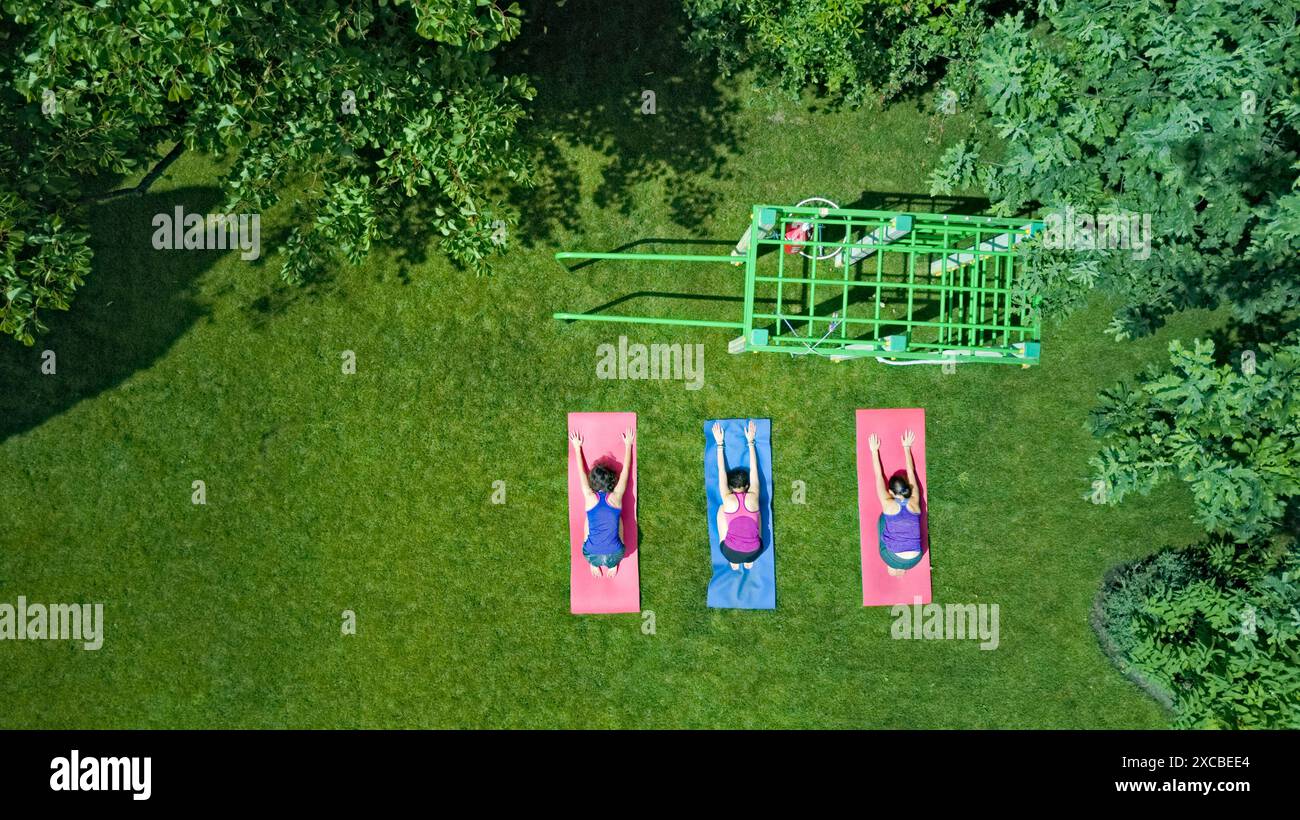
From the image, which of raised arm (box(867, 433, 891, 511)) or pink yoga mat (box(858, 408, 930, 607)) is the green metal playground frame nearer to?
pink yoga mat (box(858, 408, 930, 607))

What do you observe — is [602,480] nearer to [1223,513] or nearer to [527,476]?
[527,476]

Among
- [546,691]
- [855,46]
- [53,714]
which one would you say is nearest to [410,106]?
[855,46]

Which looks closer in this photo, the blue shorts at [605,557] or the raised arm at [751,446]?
the blue shorts at [605,557]

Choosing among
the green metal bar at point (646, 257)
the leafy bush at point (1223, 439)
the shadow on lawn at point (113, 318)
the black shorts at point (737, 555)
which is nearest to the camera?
the leafy bush at point (1223, 439)

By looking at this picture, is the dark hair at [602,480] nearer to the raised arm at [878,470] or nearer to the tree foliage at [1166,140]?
the raised arm at [878,470]

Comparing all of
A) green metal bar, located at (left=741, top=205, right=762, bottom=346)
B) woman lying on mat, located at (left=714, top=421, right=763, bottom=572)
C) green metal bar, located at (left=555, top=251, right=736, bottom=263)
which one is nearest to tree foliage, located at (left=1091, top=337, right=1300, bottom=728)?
woman lying on mat, located at (left=714, top=421, right=763, bottom=572)

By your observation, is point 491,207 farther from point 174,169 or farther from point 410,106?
point 174,169

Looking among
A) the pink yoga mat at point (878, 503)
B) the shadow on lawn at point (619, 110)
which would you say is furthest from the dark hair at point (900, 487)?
the shadow on lawn at point (619, 110)

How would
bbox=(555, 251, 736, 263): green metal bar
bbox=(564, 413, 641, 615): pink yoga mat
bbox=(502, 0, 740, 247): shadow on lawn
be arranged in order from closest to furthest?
bbox=(555, 251, 736, 263): green metal bar < bbox=(564, 413, 641, 615): pink yoga mat < bbox=(502, 0, 740, 247): shadow on lawn
